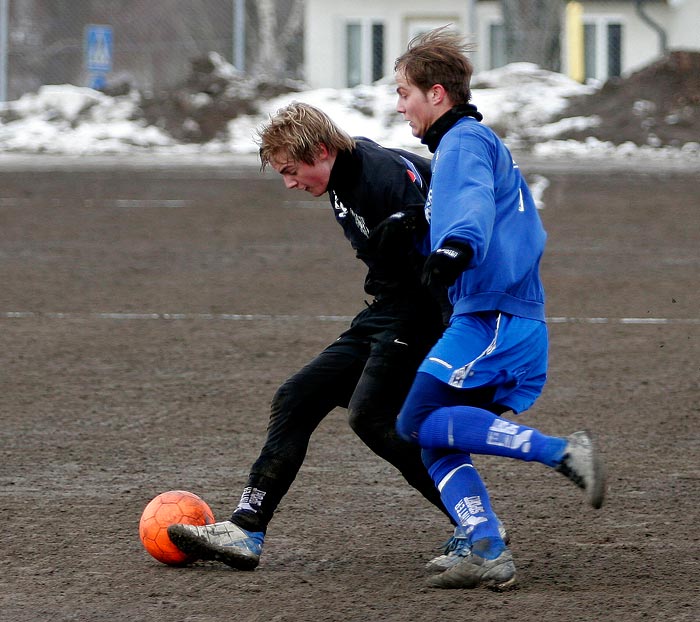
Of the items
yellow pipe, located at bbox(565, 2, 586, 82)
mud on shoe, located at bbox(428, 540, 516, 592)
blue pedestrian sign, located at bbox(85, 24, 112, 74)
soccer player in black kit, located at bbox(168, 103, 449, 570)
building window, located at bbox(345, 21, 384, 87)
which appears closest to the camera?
mud on shoe, located at bbox(428, 540, 516, 592)

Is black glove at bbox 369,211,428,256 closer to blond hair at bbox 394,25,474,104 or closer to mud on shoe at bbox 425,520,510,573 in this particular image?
blond hair at bbox 394,25,474,104

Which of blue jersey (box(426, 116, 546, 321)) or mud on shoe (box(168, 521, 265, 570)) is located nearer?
blue jersey (box(426, 116, 546, 321))

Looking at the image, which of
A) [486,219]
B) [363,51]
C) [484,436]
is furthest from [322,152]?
[363,51]

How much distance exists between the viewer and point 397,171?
4.35 meters

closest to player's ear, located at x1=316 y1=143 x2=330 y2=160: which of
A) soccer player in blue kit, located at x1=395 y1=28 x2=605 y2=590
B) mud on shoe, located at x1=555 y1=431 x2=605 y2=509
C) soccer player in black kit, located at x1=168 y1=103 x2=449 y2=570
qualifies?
soccer player in black kit, located at x1=168 y1=103 x2=449 y2=570

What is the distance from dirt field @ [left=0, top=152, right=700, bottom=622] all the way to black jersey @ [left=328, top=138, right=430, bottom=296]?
3.18 feet

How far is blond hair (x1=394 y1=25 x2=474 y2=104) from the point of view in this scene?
4051mm

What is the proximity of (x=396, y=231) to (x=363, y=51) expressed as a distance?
30.5 metres

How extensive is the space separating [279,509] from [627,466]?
64.1 inches

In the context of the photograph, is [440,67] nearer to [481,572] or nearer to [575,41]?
[481,572]

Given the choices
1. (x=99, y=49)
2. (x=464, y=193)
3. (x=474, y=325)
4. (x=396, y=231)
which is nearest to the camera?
(x=464, y=193)

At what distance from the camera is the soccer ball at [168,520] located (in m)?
4.34

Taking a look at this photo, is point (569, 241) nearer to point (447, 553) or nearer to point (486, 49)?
point (447, 553)

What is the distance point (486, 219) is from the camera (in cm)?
382
